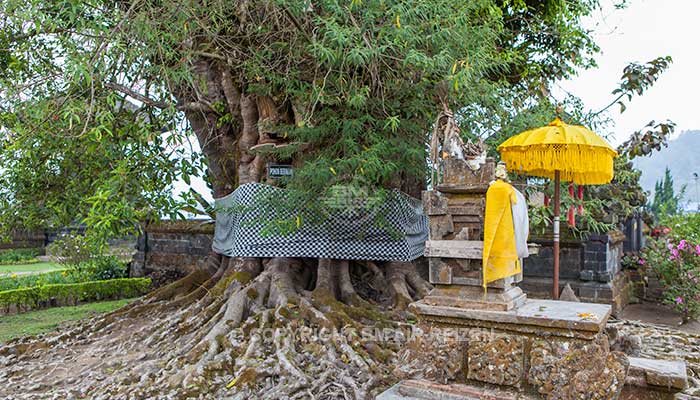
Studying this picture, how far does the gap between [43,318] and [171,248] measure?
3.57 m

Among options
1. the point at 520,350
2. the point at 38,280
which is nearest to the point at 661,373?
the point at 520,350

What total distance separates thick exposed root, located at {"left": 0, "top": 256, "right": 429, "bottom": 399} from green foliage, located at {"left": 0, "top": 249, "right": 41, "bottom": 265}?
14959 mm

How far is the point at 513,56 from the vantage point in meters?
8.09

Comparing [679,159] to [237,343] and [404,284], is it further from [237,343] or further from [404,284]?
[237,343]

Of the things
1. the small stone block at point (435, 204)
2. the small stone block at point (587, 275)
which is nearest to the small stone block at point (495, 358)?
the small stone block at point (435, 204)

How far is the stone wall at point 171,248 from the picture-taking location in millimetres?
12391

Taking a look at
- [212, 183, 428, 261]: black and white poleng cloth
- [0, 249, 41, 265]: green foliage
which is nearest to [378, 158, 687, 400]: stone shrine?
[212, 183, 428, 261]: black and white poleng cloth

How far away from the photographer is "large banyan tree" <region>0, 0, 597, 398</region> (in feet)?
18.6

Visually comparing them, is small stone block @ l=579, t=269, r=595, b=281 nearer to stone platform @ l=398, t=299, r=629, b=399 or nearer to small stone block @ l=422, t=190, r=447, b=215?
stone platform @ l=398, t=299, r=629, b=399

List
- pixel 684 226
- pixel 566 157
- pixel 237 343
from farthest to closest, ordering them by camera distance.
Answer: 1. pixel 684 226
2. pixel 237 343
3. pixel 566 157

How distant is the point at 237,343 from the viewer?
20.2 feet

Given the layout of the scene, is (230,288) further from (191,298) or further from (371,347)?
(371,347)

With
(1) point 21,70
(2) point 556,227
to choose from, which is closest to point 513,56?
(2) point 556,227

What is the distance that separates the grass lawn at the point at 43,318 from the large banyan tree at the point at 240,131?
1.79 meters
